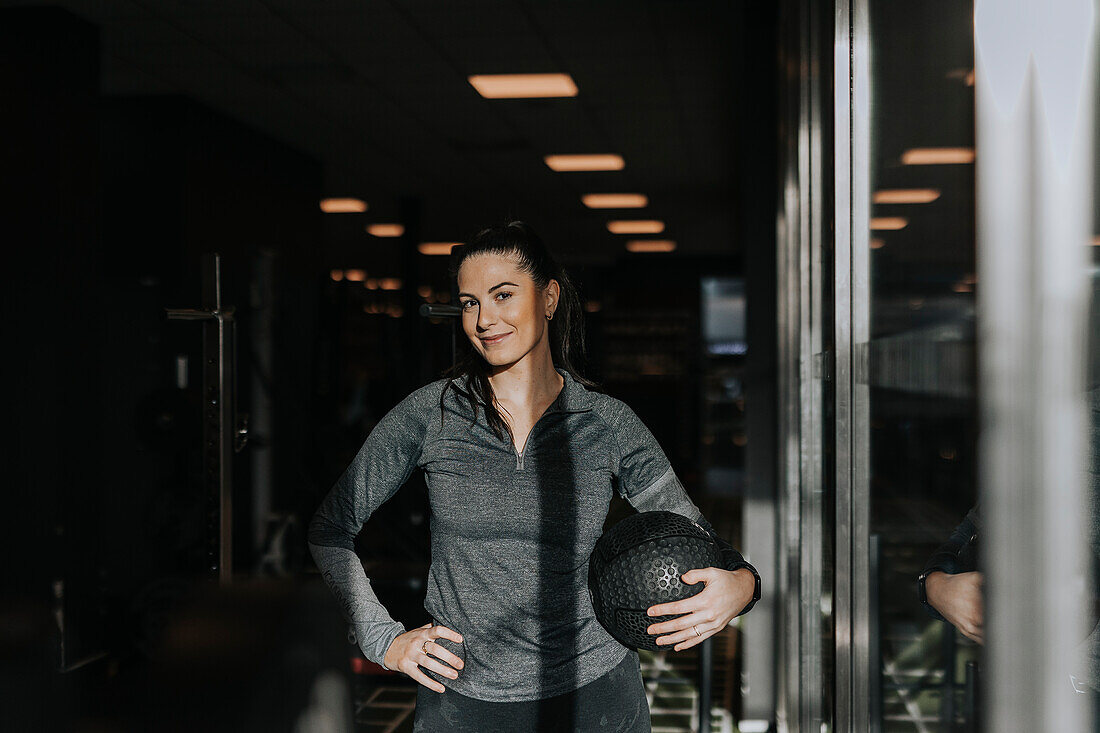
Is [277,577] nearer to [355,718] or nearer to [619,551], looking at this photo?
[355,718]

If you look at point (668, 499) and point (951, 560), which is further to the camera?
point (668, 499)

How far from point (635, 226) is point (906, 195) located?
8.14m

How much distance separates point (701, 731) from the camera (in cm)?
288

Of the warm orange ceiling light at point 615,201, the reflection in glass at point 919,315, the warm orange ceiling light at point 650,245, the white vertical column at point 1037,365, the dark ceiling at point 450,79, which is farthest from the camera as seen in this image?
the warm orange ceiling light at point 650,245

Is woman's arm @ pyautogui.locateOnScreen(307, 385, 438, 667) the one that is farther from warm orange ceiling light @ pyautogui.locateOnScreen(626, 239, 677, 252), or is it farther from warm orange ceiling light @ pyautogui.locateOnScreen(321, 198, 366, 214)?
warm orange ceiling light @ pyautogui.locateOnScreen(626, 239, 677, 252)

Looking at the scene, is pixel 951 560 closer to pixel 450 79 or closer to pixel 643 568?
pixel 643 568

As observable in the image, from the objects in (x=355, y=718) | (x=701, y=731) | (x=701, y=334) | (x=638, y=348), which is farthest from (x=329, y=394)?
(x=701, y=334)

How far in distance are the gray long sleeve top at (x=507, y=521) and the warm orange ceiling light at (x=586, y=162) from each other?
5129mm

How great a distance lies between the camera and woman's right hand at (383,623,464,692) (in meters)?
1.44

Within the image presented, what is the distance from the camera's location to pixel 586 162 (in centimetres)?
669

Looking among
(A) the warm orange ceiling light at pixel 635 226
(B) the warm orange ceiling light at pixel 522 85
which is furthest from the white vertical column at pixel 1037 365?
(A) the warm orange ceiling light at pixel 635 226

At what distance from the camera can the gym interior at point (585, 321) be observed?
57 cm

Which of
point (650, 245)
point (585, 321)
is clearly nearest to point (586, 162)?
point (650, 245)

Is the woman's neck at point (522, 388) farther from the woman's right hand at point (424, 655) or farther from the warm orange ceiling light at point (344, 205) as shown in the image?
the warm orange ceiling light at point (344, 205)
